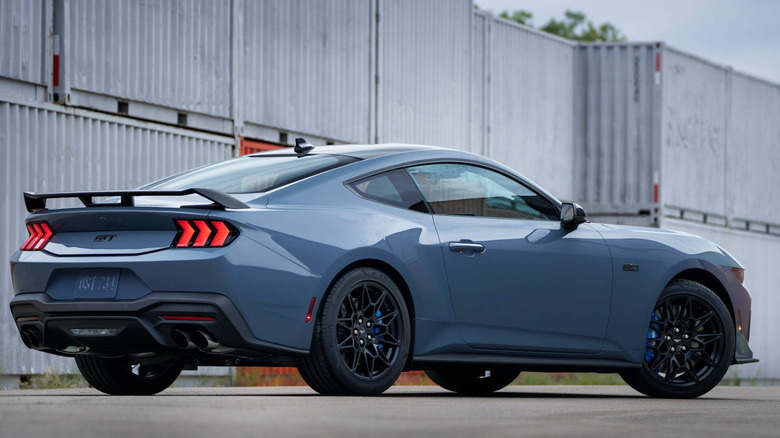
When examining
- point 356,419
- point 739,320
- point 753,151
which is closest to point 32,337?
point 356,419

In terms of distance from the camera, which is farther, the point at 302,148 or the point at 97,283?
the point at 302,148

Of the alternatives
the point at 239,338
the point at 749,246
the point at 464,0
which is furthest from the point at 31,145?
the point at 749,246

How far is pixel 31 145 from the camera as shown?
11.5m

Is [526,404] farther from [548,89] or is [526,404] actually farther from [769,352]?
[769,352]

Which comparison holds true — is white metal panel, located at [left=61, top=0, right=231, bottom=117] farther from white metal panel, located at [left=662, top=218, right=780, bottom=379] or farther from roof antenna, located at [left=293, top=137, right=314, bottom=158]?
white metal panel, located at [left=662, top=218, right=780, bottom=379]

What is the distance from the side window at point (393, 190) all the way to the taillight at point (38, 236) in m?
1.58

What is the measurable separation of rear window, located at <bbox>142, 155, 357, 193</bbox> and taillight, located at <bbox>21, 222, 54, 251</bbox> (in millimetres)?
677

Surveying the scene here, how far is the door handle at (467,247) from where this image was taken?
7069 millimetres

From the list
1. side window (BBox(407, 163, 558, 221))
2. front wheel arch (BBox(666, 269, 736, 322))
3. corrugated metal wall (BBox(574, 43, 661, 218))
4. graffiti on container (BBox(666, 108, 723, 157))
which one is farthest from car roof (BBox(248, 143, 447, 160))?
graffiti on container (BBox(666, 108, 723, 157))

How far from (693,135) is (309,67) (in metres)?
8.97

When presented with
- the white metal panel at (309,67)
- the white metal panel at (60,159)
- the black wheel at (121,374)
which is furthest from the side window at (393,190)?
the white metal panel at (309,67)

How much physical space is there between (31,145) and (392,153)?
209 inches

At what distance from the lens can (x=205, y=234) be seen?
241 inches

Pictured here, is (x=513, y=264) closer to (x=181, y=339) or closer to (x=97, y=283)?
(x=181, y=339)
